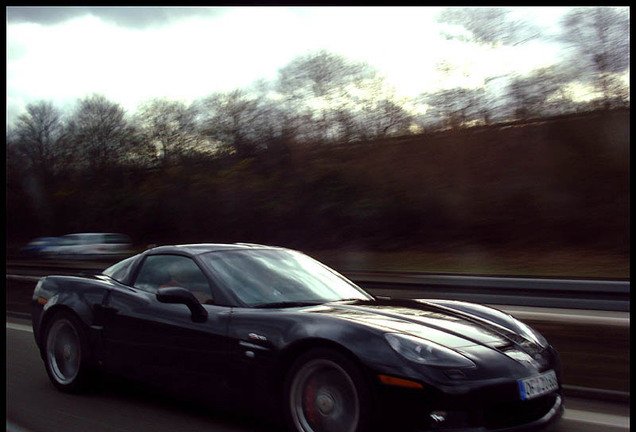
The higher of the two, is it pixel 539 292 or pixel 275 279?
pixel 275 279

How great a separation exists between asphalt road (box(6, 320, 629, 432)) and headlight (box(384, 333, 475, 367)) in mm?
1087

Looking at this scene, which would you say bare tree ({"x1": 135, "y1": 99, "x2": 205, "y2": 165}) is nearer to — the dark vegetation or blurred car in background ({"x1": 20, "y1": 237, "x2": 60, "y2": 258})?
the dark vegetation

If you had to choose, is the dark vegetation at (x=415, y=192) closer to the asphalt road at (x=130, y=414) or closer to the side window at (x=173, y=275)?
the asphalt road at (x=130, y=414)

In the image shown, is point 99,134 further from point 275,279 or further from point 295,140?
point 275,279

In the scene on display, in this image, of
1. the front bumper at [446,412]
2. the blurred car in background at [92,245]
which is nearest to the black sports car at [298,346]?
the front bumper at [446,412]

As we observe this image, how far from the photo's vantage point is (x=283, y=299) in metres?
4.45

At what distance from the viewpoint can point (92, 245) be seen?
31078 mm

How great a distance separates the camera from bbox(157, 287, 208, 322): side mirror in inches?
171

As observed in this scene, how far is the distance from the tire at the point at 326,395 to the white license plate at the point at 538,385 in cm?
83

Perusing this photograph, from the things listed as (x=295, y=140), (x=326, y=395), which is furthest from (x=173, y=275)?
(x=295, y=140)

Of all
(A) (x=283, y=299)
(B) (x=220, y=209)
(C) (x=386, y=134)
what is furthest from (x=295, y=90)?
(A) (x=283, y=299)

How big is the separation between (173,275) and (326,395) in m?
1.75

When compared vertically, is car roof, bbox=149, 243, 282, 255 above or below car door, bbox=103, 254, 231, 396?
above

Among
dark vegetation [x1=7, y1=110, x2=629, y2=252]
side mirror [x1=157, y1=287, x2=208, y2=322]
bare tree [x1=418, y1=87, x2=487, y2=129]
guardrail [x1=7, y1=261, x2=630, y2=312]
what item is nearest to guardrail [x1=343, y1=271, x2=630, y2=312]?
guardrail [x1=7, y1=261, x2=630, y2=312]
